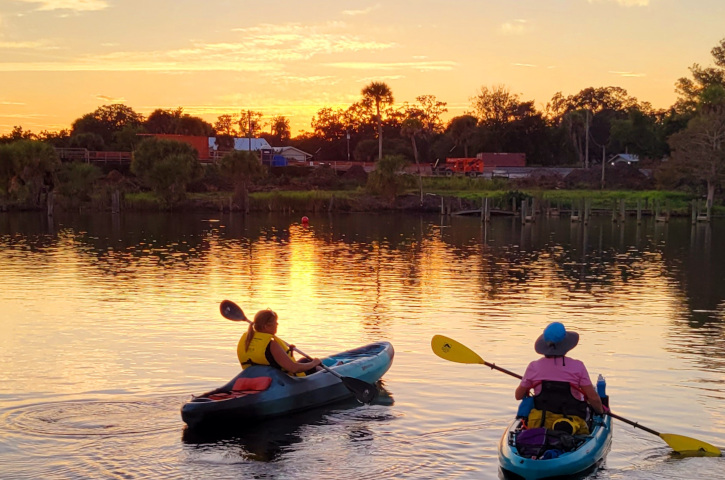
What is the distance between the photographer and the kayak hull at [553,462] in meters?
10.2

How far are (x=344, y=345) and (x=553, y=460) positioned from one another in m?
9.56

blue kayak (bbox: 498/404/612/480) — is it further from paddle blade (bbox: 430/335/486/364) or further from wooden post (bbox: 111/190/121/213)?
wooden post (bbox: 111/190/121/213)

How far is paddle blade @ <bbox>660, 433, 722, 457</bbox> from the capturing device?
1209 centimetres

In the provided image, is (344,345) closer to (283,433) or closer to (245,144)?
(283,433)

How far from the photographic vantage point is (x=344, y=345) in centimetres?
1945

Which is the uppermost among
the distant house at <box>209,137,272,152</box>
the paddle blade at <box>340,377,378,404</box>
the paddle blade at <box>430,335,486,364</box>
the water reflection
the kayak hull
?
the distant house at <box>209,137,272,152</box>

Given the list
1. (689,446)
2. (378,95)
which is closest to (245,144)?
(378,95)

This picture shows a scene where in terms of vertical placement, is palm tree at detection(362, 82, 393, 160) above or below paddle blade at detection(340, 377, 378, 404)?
above

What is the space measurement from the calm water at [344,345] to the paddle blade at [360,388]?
0.65 feet

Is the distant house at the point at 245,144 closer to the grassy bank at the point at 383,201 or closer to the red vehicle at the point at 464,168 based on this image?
the red vehicle at the point at 464,168

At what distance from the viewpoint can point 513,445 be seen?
10594 millimetres

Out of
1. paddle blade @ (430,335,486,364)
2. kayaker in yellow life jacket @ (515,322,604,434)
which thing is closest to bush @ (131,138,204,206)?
paddle blade @ (430,335,486,364)

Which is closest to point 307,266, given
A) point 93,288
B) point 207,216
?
point 93,288

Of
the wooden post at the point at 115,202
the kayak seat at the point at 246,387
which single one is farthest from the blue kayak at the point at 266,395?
the wooden post at the point at 115,202
